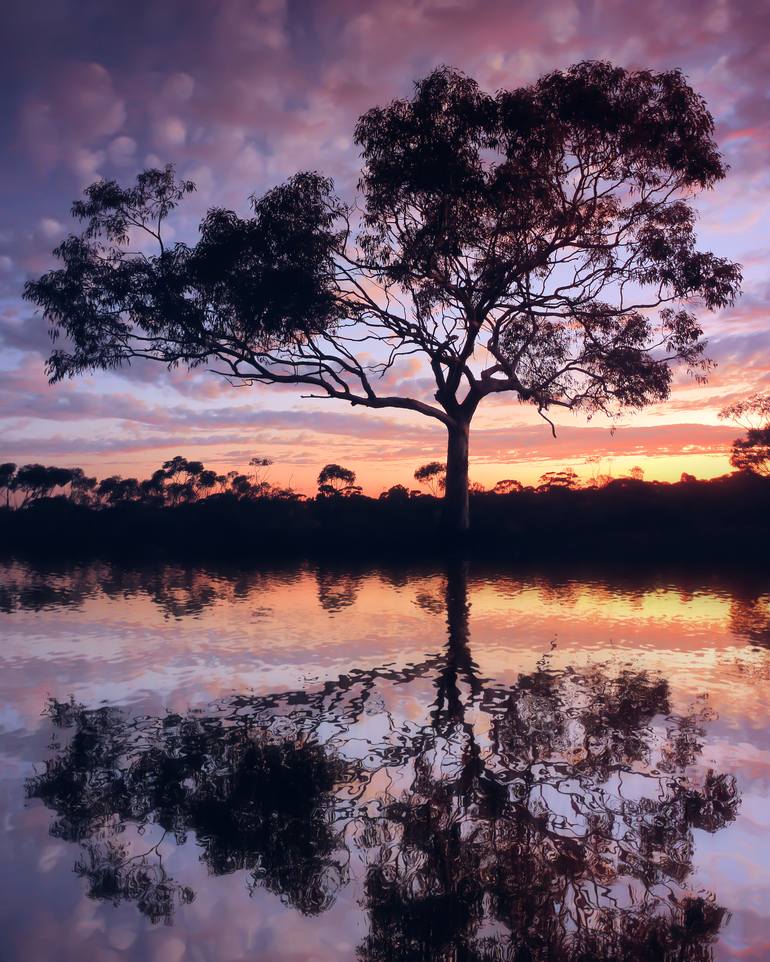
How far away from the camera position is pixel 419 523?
90.1 ft

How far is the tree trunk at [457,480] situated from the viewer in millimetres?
25516

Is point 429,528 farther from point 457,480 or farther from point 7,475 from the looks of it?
point 7,475

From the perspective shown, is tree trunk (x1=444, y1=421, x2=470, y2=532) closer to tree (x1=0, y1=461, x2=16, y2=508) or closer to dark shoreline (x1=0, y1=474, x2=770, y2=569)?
dark shoreline (x1=0, y1=474, x2=770, y2=569)

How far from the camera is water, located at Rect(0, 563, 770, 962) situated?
349 centimetres

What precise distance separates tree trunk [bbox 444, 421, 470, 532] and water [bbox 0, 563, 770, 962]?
Result: 15.3 metres

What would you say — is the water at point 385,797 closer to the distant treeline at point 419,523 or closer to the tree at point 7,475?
the distant treeline at point 419,523

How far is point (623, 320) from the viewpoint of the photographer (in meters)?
27.4

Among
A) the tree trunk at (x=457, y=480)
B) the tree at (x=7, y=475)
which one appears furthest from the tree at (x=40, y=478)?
the tree trunk at (x=457, y=480)

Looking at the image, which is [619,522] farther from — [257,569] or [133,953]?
[133,953]

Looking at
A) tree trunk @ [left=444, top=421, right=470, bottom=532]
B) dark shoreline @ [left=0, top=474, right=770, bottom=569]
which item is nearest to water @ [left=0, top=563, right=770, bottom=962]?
dark shoreline @ [left=0, top=474, right=770, bottom=569]

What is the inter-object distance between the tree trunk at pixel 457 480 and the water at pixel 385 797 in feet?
50.3

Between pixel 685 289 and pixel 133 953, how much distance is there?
1062 inches

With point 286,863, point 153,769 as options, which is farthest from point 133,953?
point 153,769

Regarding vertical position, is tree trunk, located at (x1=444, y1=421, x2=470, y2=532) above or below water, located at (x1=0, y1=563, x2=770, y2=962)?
above
